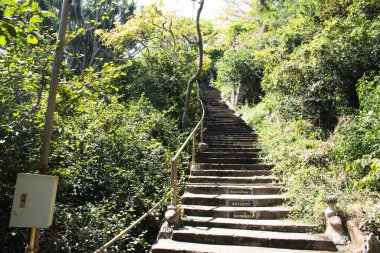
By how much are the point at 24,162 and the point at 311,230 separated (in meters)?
4.60

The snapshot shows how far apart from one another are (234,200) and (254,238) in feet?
4.48

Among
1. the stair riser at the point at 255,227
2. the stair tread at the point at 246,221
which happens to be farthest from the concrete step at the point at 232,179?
the stair riser at the point at 255,227

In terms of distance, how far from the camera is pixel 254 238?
454 cm

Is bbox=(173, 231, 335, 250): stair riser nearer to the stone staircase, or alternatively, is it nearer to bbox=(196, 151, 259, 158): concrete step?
the stone staircase

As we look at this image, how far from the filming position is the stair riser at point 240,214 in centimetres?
535

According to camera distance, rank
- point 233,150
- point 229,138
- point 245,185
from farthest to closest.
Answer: point 229,138 → point 233,150 → point 245,185

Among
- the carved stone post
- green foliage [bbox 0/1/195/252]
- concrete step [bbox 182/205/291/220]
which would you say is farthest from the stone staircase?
green foliage [bbox 0/1/195/252]

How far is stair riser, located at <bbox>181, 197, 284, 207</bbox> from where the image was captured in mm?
5805

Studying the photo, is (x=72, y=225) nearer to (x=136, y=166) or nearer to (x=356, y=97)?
(x=136, y=166)

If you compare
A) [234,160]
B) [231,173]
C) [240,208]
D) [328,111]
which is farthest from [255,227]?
[328,111]

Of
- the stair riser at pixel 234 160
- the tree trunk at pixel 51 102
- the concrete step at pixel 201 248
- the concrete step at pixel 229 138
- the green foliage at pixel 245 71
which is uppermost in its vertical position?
the green foliage at pixel 245 71

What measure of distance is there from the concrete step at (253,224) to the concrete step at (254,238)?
128mm

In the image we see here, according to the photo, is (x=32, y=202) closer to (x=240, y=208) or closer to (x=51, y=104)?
(x=51, y=104)

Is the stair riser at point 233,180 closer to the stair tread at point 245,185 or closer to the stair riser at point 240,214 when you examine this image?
the stair tread at point 245,185
